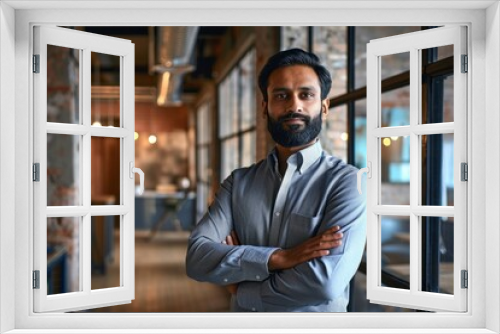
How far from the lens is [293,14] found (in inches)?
118

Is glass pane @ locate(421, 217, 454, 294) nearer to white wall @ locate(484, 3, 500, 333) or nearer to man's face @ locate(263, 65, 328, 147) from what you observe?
white wall @ locate(484, 3, 500, 333)

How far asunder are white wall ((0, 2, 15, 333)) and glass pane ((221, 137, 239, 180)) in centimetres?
566

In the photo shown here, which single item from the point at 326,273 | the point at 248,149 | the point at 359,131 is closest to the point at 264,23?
the point at 326,273

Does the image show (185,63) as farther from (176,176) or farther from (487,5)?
(176,176)

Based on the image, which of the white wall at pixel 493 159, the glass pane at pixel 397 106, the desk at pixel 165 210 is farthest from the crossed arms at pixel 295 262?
the desk at pixel 165 210

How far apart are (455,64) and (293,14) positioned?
0.74 meters

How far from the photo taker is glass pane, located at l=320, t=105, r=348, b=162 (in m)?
5.05

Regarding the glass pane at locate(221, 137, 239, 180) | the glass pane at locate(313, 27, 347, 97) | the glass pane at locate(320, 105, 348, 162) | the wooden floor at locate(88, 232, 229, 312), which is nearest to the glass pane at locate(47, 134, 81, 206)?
the wooden floor at locate(88, 232, 229, 312)

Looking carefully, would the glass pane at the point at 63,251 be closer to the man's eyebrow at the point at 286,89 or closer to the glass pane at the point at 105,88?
the man's eyebrow at the point at 286,89

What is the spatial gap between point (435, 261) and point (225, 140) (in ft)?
22.9

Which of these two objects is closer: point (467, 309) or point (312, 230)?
point (467, 309)

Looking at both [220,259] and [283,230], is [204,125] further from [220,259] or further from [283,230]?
[220,259]

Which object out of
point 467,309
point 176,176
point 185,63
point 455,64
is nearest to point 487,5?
point 455,64

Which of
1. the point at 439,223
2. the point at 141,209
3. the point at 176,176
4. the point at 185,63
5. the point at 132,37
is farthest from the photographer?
the point at 176,176
